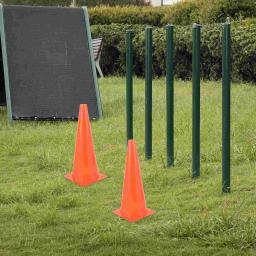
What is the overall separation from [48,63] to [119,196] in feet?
18.1

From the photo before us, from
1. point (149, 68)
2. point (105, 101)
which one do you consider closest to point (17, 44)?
point (105, 101)

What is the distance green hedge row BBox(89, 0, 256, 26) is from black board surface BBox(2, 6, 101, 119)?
6.14 meters

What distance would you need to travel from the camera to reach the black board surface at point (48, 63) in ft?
37.0

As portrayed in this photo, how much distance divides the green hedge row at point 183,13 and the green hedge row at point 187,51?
138 centimetres

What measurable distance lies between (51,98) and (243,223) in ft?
21.4

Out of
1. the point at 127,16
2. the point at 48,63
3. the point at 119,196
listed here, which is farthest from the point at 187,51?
the point at 119,196

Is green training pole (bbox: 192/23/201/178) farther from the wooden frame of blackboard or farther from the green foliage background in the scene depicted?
the green foliage background

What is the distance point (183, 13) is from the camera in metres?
21.1

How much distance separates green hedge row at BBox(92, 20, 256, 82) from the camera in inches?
590

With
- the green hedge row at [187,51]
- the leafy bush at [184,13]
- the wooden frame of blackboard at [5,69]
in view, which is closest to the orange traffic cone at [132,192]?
the wooden frame of blackboard at [5,69]

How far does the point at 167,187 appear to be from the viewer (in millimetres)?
6781

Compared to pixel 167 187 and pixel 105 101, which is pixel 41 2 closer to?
pixel 105 101

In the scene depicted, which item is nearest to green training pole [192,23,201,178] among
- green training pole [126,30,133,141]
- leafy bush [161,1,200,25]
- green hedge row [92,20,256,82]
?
green training pole [126,30,133,141]

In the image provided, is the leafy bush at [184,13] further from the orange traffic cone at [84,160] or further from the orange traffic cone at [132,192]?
the orange traffic cone at [132,192]
